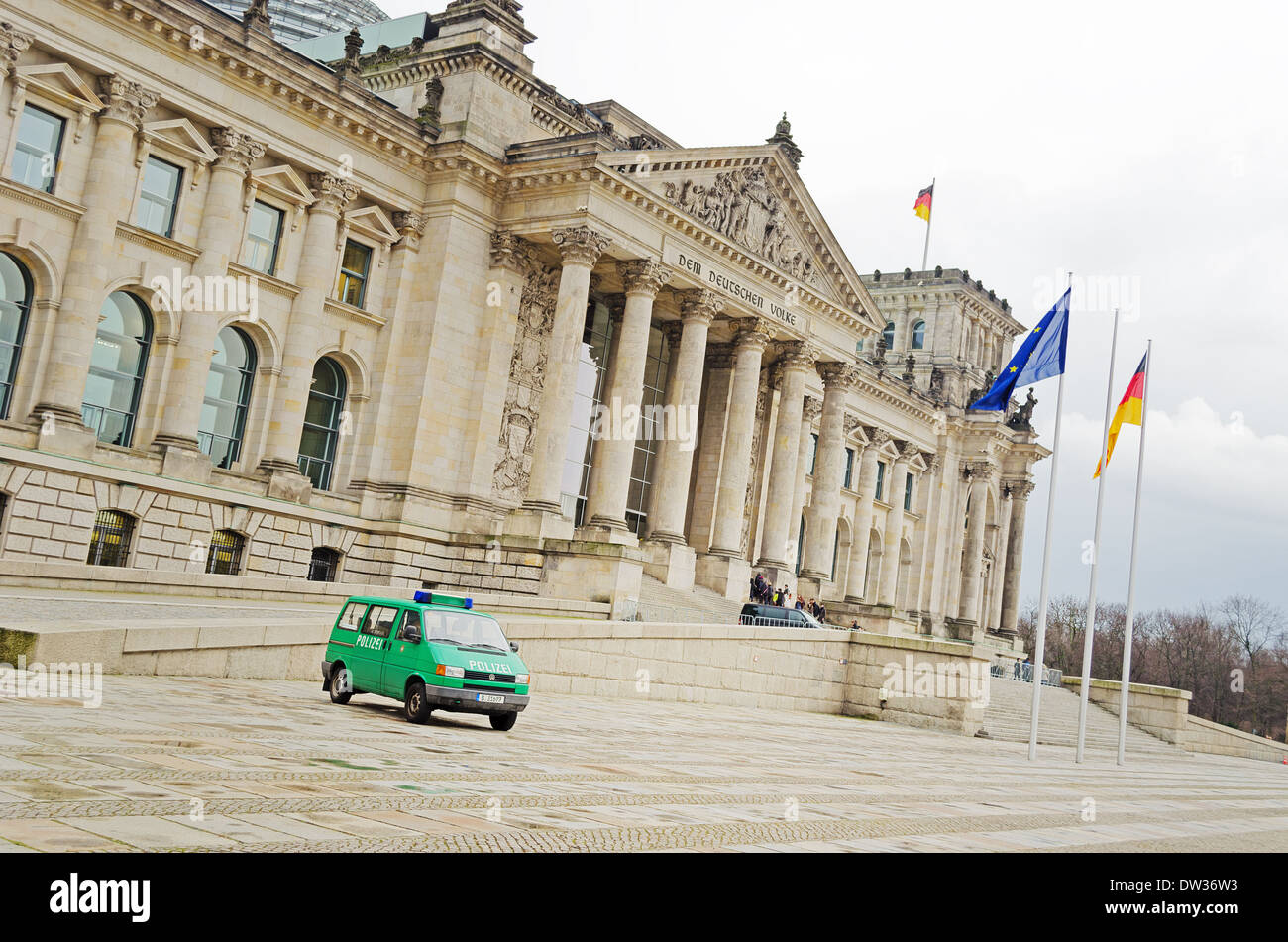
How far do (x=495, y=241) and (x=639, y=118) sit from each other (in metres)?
11.6

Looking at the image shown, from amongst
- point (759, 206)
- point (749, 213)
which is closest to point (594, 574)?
point (749, 213)

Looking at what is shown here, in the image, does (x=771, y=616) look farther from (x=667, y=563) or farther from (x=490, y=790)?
(x=490, y=790)

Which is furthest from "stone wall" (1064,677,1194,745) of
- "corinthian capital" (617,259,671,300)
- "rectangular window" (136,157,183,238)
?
"rectangular window" (136,157,183,238)

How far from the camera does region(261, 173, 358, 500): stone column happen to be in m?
36.0

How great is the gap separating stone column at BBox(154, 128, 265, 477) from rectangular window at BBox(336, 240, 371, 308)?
4.39 meters

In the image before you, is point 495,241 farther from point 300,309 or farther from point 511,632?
point 511,632

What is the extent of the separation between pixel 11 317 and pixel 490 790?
25.7 metres

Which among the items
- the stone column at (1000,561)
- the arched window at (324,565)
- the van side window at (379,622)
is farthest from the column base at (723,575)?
the stone column at (1000,561)

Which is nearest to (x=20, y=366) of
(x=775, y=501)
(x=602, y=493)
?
(x=602, y=493)

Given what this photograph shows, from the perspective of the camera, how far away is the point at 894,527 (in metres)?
68.9

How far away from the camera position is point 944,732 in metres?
33.9

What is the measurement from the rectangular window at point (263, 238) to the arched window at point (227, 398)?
213 cm

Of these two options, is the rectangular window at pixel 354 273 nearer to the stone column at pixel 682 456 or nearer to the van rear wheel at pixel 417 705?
the stone column at pixel 682 456

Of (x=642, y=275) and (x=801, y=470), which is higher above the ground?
(x=642, y=275)
